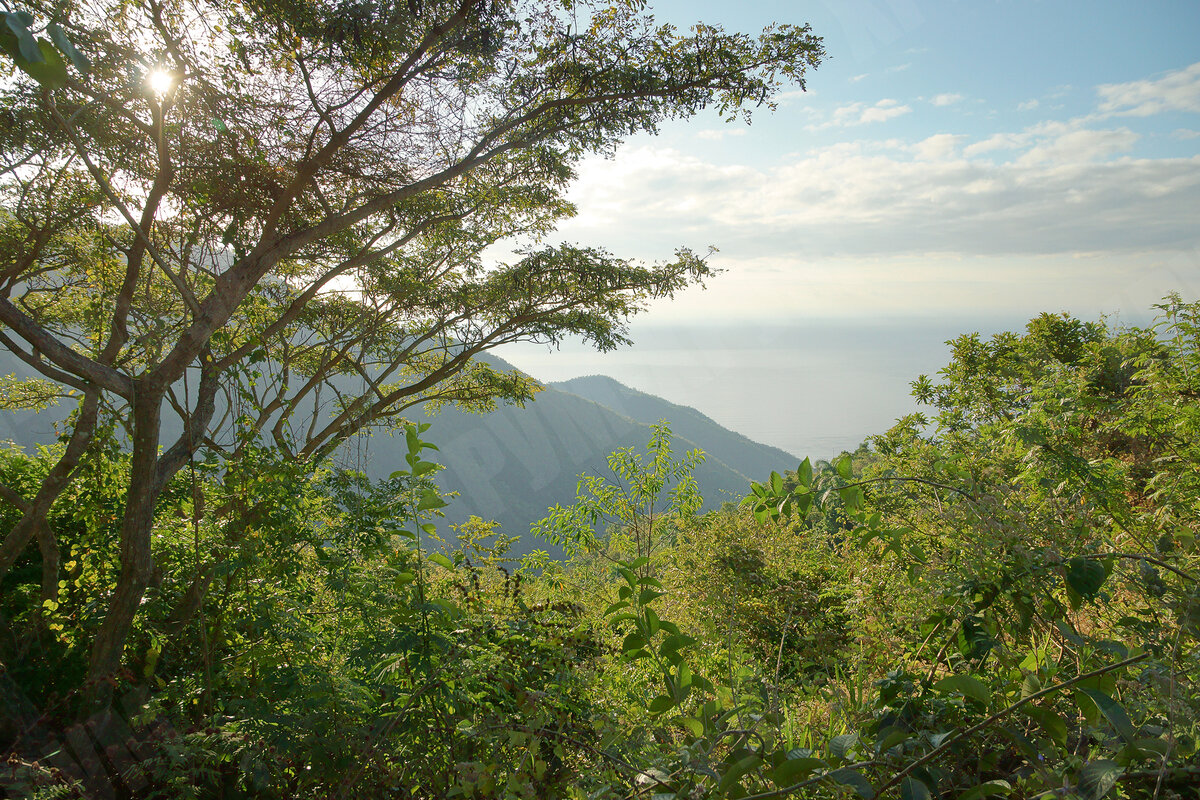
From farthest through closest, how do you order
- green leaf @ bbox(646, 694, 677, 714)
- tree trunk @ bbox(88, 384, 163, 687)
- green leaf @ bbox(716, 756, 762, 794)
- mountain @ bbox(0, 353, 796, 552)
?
1. mountain @ bbox(0, 353, 796, 552)
2. tree trunk @ bbox(88, 384, 163, 687)
3. green leaf @ bbox(646, 694, 677, 714)
4. green leaf @ bbox(716, 756, 762, 794)

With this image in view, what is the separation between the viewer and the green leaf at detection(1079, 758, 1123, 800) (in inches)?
25.6

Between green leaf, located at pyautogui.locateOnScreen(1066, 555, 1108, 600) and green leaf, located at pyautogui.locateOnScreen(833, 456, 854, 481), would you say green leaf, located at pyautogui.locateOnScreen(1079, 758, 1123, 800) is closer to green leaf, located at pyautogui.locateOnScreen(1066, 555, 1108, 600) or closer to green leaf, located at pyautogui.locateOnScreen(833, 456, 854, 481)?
green leaf, located at pyautogui.locateOnScreen(1066, 555, 1108, 600)

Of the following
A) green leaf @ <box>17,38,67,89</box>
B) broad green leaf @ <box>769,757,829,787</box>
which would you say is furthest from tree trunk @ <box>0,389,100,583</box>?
broad green leaf @ <box>769,757,829,787</box>

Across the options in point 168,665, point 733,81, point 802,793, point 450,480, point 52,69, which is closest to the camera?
point 52,69

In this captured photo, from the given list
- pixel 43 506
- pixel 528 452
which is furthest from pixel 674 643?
pixel 528 452

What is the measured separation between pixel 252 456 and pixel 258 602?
1.64 ft

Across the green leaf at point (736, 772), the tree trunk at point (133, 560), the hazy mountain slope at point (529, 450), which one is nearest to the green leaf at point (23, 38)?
the green leaf at point (736, 772)

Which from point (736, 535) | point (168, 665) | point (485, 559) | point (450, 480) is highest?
point (485, 559)

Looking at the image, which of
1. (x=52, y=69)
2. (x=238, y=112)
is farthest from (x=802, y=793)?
(x=238, y=112)

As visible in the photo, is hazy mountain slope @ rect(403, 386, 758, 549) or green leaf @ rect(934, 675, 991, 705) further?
hazy mountain slope @ rect(403, 386, 758, 549)

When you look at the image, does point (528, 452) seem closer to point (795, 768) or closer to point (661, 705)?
point (661, 705)

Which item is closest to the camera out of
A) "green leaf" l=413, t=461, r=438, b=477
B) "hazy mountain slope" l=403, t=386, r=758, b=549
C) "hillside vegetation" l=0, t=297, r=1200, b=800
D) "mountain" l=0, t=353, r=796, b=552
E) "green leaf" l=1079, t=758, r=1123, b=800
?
"green leaf" l=1079, t=758, r=1123, b=800

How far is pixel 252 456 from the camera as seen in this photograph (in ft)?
6.76

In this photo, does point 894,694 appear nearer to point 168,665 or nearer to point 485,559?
point 485,559
